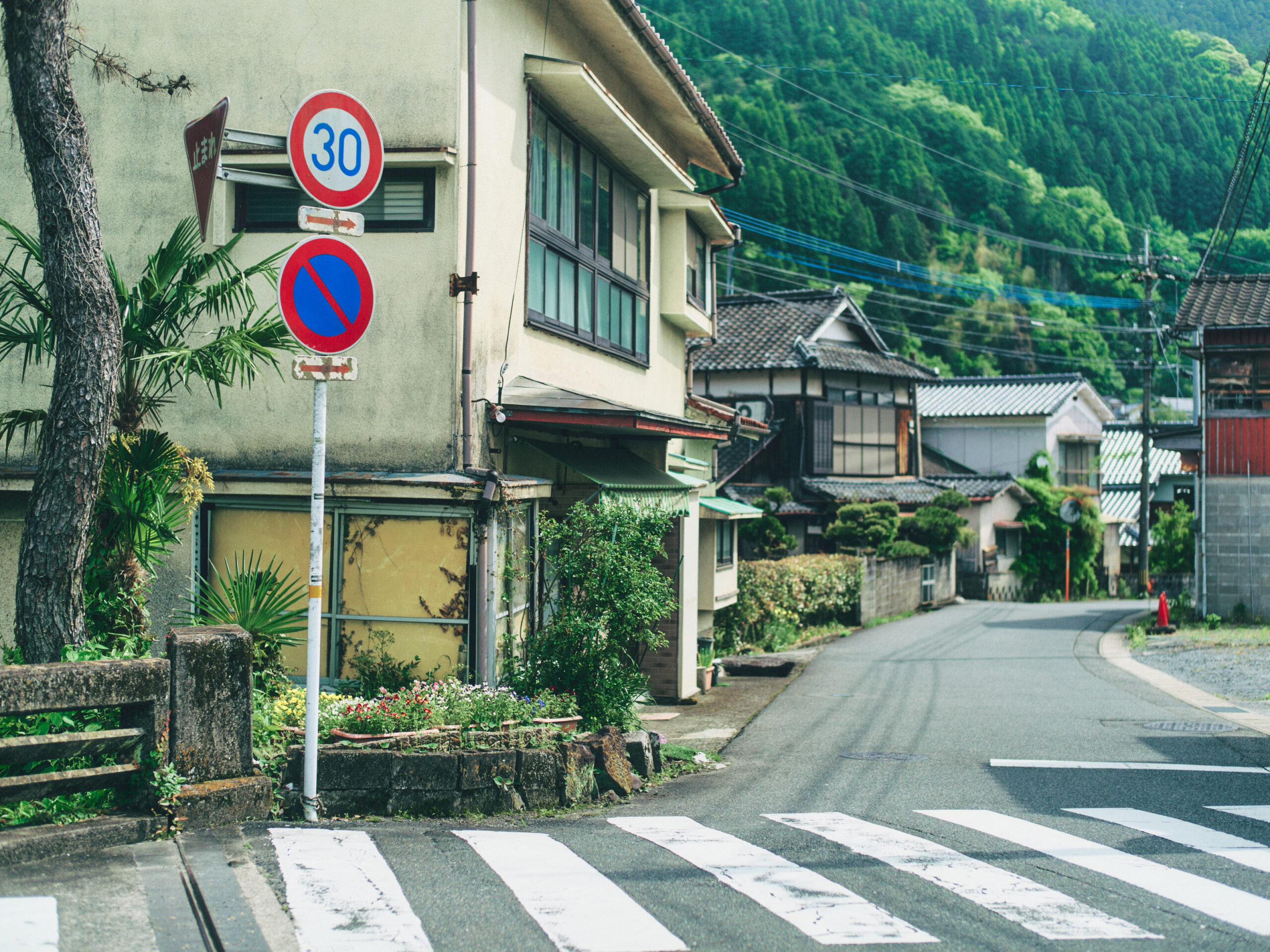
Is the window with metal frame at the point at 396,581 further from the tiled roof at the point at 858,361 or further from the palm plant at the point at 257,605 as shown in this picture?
the tiled roof at the point at 858,361

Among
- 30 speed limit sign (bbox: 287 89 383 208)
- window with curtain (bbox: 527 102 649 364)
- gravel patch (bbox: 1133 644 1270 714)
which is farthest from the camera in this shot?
gravel patch (bbox: 1133 644 1270 714)

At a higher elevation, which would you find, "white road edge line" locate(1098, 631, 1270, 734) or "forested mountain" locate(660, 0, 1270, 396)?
"forested mountain" locate(660, 0, 1270, 396)

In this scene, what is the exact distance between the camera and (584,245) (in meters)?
12.5

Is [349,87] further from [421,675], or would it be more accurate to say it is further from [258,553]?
[421,675]

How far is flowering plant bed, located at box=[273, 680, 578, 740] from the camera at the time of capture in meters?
7.81

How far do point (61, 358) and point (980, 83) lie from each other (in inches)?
3195

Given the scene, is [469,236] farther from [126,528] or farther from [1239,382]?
[1239,382]

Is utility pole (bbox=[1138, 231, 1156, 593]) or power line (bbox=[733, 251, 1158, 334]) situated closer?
utility pole (bbox=[1138, 231, 1156, 593])

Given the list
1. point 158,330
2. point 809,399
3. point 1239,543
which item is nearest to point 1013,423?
point 809,399

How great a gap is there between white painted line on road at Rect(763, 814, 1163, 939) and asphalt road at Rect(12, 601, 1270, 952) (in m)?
0.02

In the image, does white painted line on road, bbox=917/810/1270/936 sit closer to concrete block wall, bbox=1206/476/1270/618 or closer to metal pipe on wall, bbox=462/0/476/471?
metal pipe on wall, bbox=462/0/476/471

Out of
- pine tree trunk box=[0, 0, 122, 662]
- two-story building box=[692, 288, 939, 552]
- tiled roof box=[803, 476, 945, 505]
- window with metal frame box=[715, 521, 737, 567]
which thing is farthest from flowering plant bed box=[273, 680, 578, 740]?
tiled roof box=[803, 476, 945, 505]

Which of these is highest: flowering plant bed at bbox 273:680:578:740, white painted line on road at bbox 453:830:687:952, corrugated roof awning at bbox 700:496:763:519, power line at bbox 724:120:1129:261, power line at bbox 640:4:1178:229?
power line at bbox 640:4:1178:229

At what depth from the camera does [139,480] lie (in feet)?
24.1
